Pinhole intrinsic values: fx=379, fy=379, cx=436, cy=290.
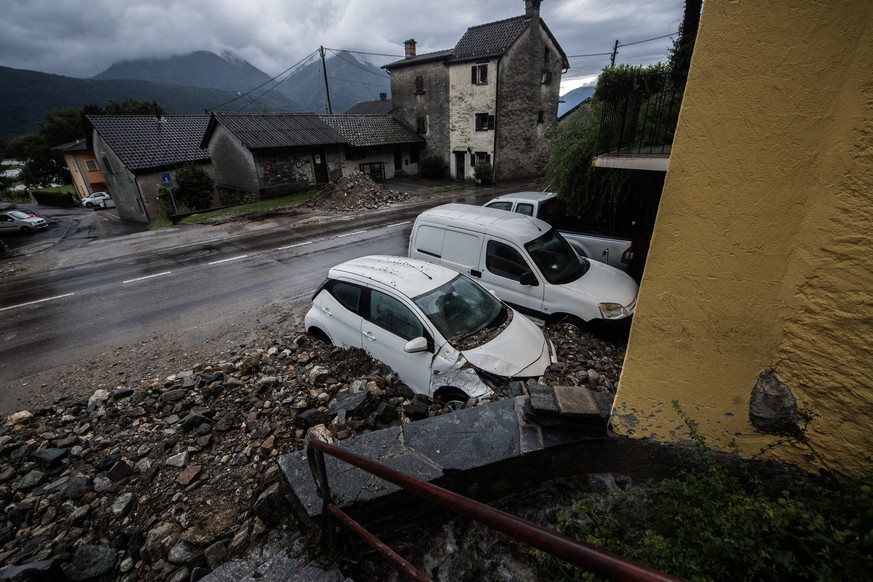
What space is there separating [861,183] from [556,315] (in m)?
4.61

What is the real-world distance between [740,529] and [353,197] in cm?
2032

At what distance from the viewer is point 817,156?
1699 millimetres

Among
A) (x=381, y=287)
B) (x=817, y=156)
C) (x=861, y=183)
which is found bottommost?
(x=381, y=287)

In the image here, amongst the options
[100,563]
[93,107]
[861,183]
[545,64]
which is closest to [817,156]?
[861,183]

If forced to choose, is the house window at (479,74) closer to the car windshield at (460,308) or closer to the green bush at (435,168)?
the green bush at (435,168)

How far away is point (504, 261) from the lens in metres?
6.47

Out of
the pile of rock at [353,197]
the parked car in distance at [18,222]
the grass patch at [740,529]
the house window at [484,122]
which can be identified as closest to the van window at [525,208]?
the grass patch at [740,529]

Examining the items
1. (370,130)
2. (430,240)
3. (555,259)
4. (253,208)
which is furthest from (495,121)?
(555,259)

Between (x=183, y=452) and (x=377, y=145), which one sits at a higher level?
(x=377, y=145)

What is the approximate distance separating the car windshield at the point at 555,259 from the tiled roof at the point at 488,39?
22.2m

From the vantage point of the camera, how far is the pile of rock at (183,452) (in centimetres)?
285

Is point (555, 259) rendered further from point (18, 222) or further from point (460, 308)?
point (18, 222)

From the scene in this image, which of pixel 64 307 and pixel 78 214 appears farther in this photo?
pixel 78 214

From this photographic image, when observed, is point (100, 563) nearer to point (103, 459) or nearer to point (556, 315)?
point (103, 459)
